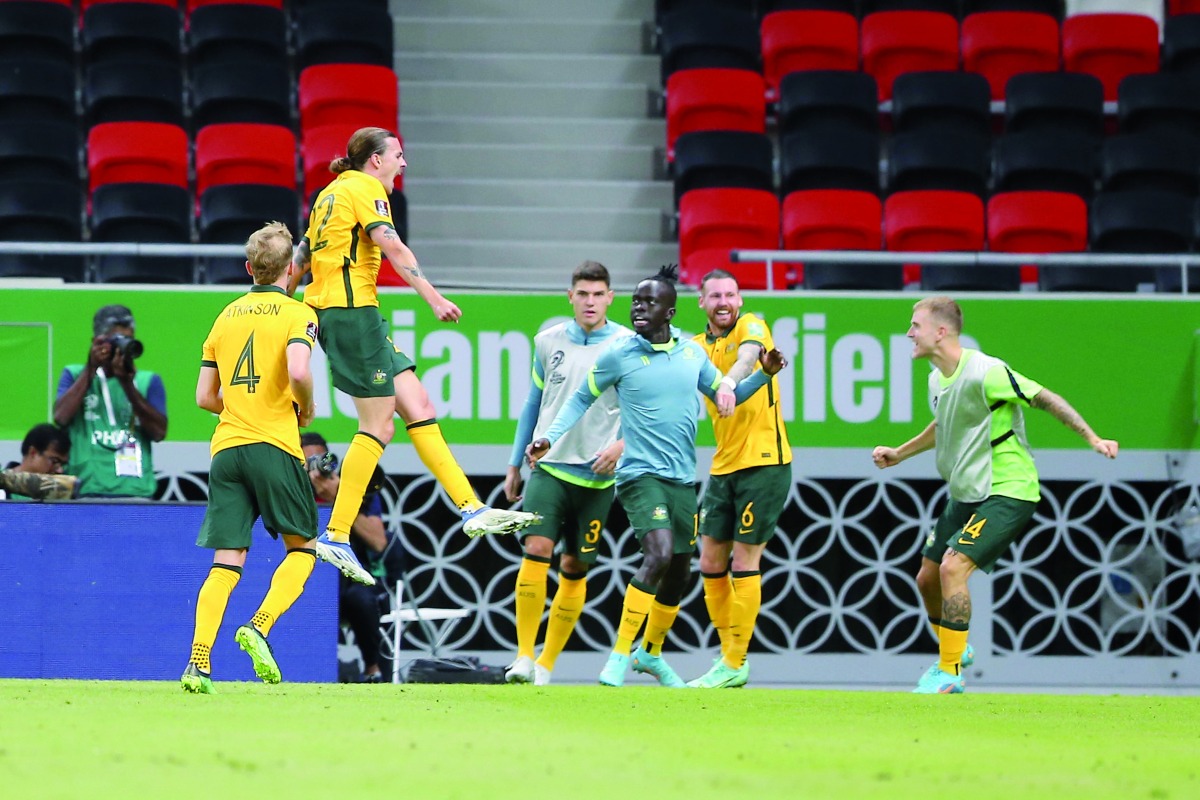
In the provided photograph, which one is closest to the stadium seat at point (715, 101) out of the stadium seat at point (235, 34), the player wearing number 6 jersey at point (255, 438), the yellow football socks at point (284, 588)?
the stadium seat at point (235, 34)

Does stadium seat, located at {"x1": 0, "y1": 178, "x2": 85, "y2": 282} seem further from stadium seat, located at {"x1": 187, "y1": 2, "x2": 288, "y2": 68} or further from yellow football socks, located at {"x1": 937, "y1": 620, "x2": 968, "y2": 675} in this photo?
yellow football socks, located at {"x1": 937, "y1": 620, "x2": 968, "y2": 675}

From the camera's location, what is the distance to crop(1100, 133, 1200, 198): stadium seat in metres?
14.1

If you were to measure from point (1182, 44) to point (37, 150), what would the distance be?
982 cm

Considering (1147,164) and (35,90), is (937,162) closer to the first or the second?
(1147,164)

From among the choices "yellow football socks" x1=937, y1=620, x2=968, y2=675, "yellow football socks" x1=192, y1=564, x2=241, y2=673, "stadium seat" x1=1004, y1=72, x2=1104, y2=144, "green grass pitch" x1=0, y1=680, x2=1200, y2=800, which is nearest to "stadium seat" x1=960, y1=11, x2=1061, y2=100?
"stadium seat" x1=1004, y1=72, x2=1104, y2=144

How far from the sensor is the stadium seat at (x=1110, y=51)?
15.6m

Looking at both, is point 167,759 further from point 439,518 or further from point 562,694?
point 439,518

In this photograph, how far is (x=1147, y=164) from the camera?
1413 cm

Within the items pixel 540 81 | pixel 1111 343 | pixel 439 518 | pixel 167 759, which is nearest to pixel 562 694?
pixel 167 759

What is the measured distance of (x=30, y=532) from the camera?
28.9 ft

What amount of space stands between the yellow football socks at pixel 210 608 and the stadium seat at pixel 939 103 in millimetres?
8955

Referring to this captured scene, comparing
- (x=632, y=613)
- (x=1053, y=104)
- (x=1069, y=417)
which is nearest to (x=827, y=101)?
(x=1053, y=104)

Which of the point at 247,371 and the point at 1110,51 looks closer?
the point at 247,371

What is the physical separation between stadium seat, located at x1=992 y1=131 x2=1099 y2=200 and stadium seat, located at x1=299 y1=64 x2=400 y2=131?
16.6 ft
